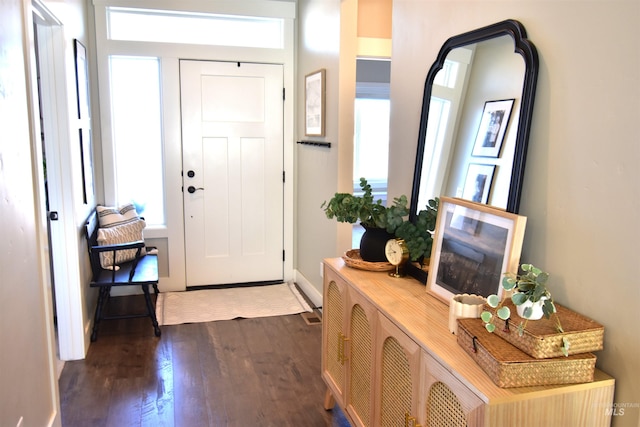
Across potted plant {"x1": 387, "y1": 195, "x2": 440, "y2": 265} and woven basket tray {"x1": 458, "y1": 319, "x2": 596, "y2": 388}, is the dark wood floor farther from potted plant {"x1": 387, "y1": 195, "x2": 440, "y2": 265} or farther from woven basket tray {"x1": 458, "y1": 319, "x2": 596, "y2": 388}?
woven basket tray {"x1": 458, "y1": 319, "x2": 596, "y2": 388}

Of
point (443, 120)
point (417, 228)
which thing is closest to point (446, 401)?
point (417, 228)

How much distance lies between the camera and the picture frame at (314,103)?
149 inches

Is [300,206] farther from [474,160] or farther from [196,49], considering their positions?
[474,160]

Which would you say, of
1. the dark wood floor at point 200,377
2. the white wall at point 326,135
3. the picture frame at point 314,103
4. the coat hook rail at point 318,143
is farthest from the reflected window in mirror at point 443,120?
the picture frame at point 314,103

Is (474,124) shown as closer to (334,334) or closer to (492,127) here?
(492,127)

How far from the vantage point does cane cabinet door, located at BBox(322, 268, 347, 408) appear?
2295 millimetres

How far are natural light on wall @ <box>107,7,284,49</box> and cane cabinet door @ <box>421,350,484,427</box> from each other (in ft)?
11.6

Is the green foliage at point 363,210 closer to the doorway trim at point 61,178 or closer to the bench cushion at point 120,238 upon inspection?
the doorway trim at point 61,178

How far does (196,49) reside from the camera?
4.29 metres

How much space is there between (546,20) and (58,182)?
254 cm

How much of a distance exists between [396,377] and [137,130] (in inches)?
129

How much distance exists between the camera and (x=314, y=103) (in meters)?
3.99

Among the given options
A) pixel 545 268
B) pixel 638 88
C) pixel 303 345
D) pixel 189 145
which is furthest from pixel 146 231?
pixel 638 88

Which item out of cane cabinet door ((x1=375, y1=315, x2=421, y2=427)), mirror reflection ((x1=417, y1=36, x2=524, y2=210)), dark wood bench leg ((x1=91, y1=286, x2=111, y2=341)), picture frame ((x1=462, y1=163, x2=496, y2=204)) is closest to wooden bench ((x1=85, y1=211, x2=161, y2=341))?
dark wood bench leg ((x1=91, y1=286, x2=111, y2=341))
